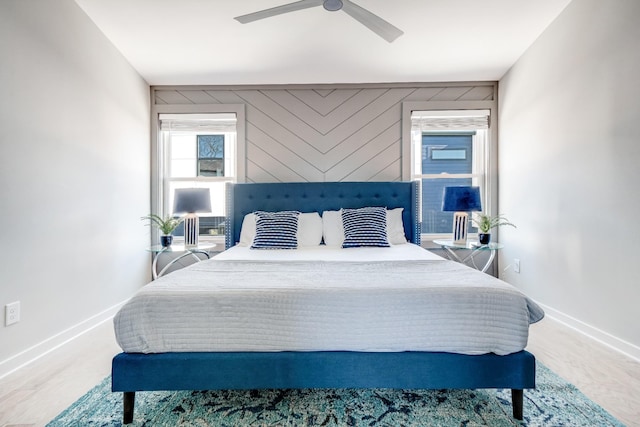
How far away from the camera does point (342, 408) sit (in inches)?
56.5

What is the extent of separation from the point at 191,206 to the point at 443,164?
2937 mm

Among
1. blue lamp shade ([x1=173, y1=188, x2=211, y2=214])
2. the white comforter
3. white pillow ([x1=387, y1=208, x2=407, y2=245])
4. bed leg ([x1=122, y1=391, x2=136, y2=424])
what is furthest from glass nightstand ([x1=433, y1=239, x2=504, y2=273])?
bed leg ([x1=122, y1=391, x2=136, y2=424])

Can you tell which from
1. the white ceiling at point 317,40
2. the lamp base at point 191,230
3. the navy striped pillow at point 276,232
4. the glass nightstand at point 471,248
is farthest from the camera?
the lamp base at point 191,230

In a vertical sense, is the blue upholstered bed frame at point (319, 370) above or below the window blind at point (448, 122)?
below

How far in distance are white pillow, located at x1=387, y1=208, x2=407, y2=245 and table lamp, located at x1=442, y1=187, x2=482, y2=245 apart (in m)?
0.47

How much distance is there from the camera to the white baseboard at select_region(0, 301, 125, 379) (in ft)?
5.79

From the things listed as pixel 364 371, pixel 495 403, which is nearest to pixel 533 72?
pixel 495 403

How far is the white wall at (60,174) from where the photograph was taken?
1.80 m

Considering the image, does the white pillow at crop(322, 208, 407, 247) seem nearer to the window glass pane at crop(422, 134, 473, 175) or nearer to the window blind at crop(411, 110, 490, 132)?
the window glass pane at crop(422, 134, 473, 175)

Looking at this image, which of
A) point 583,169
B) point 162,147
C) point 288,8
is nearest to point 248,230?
point 162,147

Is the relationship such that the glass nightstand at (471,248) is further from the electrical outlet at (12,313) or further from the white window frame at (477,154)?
the electrical outlet at (12,313)

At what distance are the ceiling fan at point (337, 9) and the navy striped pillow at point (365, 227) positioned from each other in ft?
4.97

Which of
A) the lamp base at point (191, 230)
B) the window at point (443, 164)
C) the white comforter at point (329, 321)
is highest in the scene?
the window at point (443, 164)

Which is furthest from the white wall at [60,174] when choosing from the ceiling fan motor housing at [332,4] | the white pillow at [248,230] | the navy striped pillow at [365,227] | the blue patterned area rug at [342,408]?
the navy striped pillow at [365,227]
